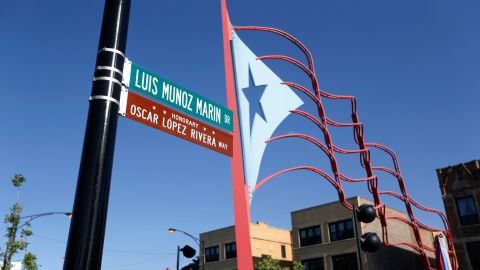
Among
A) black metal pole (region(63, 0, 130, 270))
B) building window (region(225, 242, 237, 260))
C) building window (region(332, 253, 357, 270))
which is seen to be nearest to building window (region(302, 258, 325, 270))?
building window (region(332, 253, 357, 270))

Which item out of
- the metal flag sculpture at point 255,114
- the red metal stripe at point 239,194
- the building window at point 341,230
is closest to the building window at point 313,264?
the building window at point 341,230

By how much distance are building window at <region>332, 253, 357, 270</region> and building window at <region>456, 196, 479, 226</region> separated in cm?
Answer: 975

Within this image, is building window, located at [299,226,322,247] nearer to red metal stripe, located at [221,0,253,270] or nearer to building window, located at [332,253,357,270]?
building window, located at [332,253,357,270]

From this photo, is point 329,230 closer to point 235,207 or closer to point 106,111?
point 235,207

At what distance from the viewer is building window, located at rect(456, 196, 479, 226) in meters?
33.4

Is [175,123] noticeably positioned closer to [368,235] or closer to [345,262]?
[368,235]

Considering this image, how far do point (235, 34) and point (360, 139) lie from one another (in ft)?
41.4

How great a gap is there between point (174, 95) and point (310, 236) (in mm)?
39584

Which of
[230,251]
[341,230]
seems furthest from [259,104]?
[230,251]

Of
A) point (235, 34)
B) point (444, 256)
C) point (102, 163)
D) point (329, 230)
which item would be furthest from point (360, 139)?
point (329, 230)

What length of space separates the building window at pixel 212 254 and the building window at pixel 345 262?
16.0 meters

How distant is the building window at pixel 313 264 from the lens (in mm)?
42062

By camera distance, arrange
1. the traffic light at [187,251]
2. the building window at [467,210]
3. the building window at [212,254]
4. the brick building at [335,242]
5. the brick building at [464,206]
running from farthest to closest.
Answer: the building window at [212,254] < the brick building at [335,242] < the building window at [467,210] < the brick building at [464,206] < the traffic light at [187,251]

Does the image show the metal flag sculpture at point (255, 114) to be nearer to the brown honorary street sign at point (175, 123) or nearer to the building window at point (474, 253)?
the brown honorary street sign at point (175, 123)
